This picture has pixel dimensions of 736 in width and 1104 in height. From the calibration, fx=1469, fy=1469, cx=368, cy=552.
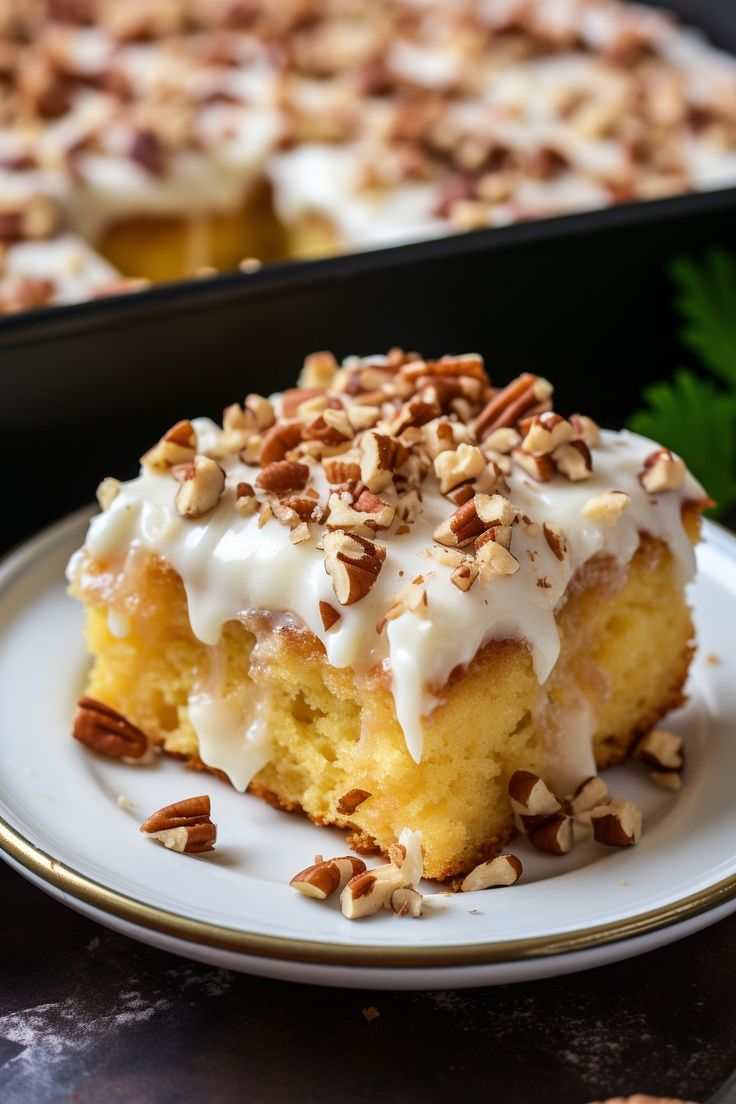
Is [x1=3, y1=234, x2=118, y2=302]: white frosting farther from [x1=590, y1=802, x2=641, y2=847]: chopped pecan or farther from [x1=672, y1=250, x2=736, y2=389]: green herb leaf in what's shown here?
[x1=590, y1=802, x2=641, y2=847]: chopped pecan

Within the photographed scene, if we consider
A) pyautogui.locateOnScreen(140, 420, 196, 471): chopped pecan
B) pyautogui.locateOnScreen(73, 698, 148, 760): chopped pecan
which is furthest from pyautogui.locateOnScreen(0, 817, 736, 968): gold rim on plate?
pyautogui.locateOnScreen(140, 420, 196, 471): chopped pecan

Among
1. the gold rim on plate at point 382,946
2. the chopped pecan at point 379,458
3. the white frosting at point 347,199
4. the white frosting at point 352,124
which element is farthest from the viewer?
the white frosting at point 352,124

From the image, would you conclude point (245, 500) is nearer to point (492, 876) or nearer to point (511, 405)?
point (511, 405)

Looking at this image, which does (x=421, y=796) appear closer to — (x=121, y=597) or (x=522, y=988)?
(x=522, y=988)

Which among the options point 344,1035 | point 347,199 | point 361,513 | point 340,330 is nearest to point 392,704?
point 361,513

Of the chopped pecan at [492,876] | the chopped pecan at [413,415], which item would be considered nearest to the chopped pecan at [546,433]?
the chopped pecan at [413,415]

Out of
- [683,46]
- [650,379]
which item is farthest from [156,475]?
[683,46]

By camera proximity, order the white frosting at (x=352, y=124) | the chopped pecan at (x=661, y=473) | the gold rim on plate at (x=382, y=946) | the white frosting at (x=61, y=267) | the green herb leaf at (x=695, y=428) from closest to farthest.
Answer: the gold rim on plate at (x=382, y=946)
the chopped pecan at (x=661, y=473)
the green herb leaf at (x=695, y=428)
the white frosting at (x=61, y=267)
the white frosting at (x=352, y=124)

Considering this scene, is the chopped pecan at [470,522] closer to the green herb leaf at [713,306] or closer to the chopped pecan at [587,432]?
the chopped pecan at [587,432]
